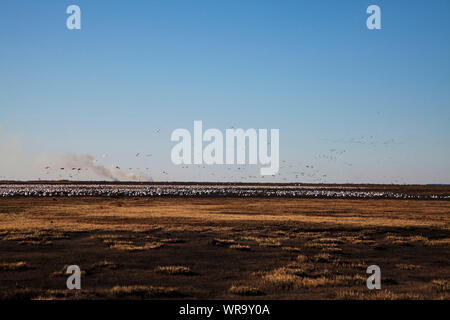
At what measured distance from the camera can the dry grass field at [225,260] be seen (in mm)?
13859

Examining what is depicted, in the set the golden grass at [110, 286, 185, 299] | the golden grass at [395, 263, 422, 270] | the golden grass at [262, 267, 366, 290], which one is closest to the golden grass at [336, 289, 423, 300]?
the golden grass at [262, 267, 366, 290]

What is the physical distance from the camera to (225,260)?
65.1 feet

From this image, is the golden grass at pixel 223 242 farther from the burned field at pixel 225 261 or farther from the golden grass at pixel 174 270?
the golden grass at pixel 174 270

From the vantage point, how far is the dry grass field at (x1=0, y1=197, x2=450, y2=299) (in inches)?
546

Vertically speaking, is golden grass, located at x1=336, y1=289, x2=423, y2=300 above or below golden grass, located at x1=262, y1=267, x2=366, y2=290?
above

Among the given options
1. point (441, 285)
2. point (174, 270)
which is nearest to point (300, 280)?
point (441, 285)

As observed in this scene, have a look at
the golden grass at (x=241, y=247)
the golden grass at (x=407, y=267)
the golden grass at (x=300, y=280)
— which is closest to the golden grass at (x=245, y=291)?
the golden grass at (x=300, y=280)

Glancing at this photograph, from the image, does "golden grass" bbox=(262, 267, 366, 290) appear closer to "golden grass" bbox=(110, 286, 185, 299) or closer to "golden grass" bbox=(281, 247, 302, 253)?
"golden grass" bbox=(110, 286, 185, 299)
